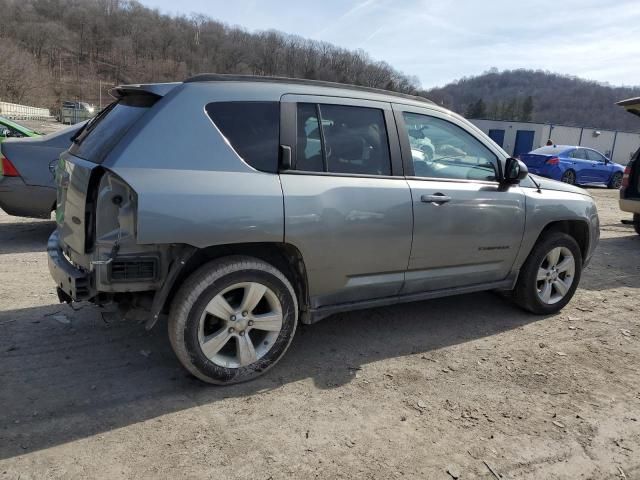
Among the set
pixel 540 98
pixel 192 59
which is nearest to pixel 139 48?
pixel 192 59

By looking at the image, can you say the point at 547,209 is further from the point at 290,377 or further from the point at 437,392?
the point at 290,377

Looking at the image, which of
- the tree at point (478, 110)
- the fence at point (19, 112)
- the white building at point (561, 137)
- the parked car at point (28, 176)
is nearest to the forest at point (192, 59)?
the tree at point (478, 110)

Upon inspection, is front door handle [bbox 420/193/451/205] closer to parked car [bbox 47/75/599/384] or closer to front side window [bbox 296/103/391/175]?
parked car [bbox 47/75/599/384]

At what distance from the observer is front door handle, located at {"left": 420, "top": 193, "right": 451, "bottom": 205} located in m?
3.73

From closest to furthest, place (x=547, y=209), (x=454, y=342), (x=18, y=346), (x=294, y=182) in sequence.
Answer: (x=294, y=182) → (x=18, y=346) → (x=454, y=342) → (x=547, y=209)

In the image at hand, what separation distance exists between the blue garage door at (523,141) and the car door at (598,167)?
24124 millimetres

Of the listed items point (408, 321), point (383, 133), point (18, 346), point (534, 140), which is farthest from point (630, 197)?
point (534, 140)

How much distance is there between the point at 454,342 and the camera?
162 inches

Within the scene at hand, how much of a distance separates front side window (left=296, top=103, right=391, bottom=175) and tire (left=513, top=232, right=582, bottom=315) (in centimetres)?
182

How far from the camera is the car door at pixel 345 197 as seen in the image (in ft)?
10.8

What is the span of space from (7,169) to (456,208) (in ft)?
17.4

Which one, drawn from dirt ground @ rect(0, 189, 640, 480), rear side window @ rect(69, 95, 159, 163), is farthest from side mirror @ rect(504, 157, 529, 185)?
rear side window @ rect(69, 95, 159, 163)

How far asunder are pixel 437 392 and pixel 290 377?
987 millimetres

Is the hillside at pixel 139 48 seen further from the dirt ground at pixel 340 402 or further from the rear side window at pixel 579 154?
the dirt ground at pixel 340 402
